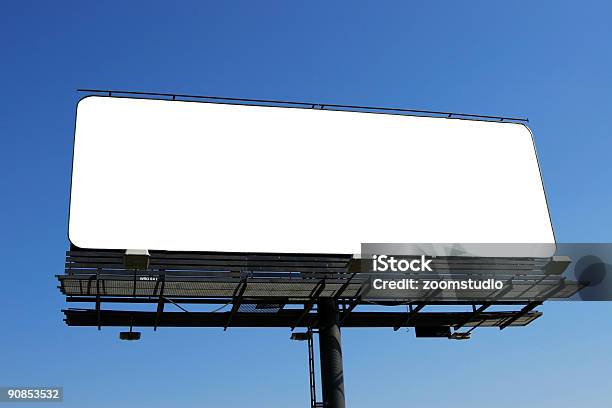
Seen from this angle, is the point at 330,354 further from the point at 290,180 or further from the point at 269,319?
the point at 290,180

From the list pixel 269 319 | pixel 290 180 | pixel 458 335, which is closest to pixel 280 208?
pixel 290 180

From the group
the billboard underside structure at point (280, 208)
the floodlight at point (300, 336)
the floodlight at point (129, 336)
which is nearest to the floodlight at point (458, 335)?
the billboard underside structure at point (280, 208)

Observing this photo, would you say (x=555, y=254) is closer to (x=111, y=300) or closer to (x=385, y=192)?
(x=385, y=192)

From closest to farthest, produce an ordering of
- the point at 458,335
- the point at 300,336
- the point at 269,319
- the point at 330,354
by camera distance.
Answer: the point at 330,354 → the point at 300,336 → the point at 269,319 → the point at 458,335

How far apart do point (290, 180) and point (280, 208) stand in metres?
0.89

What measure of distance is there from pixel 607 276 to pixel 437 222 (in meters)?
4.76

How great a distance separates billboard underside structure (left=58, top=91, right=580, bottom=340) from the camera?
48.2ft

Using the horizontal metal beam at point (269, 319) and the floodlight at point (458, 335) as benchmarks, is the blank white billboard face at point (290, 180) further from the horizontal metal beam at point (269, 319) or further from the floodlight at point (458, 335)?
the floodlight at point (458, 335)

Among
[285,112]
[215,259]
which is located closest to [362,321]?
[215,259]

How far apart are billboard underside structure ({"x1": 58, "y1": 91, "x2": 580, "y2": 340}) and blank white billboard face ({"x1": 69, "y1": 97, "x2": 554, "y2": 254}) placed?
0.03 m

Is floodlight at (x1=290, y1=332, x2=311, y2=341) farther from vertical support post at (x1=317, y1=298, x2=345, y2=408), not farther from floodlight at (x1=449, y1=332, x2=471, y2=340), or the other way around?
floodlight at (x1=449, y1=332, x2=471, y2=340)

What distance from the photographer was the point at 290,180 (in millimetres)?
16312

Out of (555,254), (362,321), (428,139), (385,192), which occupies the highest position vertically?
(428,139)

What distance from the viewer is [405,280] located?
51.5 feet
